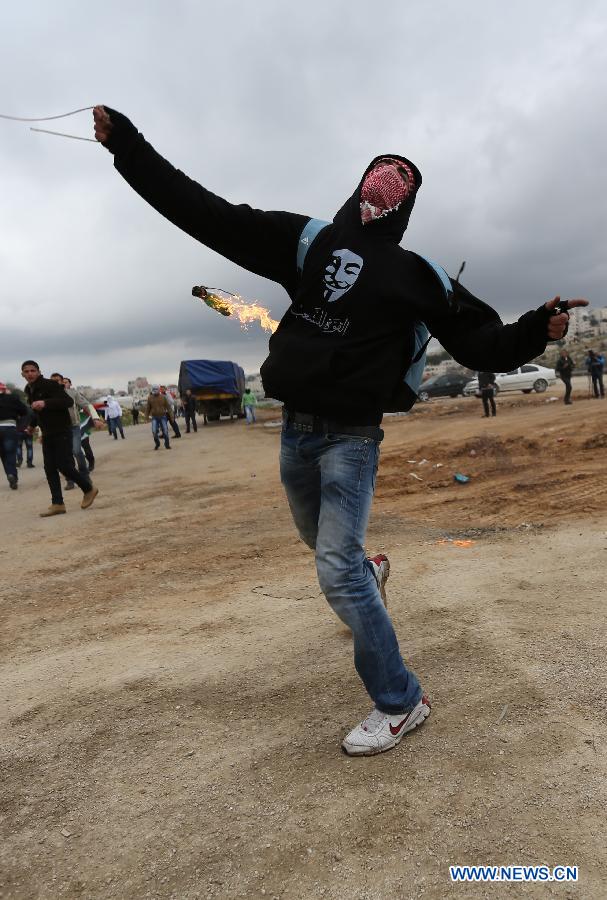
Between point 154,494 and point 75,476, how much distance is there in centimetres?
145

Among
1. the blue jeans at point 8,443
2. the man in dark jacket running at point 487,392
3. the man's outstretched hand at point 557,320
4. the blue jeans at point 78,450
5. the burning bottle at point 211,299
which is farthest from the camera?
the man in dark jacket running at point 487,392

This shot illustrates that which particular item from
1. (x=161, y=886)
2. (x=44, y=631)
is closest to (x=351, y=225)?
(x=161, y=886)

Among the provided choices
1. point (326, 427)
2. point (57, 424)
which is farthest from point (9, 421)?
point (326, 427)

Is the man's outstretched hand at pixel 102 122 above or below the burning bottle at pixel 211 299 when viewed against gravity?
above

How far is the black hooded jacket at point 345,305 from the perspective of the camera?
7.40 feet

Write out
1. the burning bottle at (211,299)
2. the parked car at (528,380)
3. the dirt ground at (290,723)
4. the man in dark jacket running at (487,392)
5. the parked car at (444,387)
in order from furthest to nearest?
the parked car at (444,387), the parked car at (528,380), the man in dark jacket running at (487,392), the burning bottle at (211,299), the dirt ground at (290,723)

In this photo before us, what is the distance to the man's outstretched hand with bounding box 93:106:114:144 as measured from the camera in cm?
223

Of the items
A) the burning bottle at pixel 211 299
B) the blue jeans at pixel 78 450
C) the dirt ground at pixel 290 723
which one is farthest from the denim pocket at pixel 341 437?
the blue jeans at pixel 78 450

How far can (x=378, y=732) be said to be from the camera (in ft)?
7.45

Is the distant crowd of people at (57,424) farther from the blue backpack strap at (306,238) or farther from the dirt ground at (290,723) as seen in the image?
the blue backpack strap at (306,238)

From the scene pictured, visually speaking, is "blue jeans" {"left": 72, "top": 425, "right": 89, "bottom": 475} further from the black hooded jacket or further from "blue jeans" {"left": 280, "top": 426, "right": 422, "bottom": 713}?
"blue jeans" {"left": 280, "top": 426, "right": 422, "bottom": 713}

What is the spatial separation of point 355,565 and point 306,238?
1.35 metres

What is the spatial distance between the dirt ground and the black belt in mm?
1216

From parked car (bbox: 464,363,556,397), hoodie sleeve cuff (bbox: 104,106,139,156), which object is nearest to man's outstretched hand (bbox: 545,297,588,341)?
hoodie sleeve cuff (bbox: 104,106,139,156)
